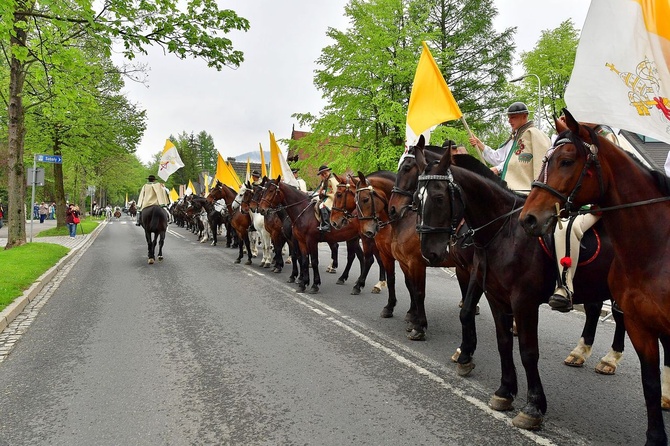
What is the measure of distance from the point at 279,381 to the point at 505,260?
258cm

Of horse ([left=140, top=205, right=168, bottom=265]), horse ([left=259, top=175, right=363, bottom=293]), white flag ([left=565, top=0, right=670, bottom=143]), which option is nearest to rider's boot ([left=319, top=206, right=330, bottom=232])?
horse ([left=259, top=175, right=363, bottom=293])

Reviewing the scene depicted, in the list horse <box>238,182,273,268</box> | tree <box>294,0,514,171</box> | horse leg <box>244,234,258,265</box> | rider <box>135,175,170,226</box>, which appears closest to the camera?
horse <box>238,182,273,268</box>

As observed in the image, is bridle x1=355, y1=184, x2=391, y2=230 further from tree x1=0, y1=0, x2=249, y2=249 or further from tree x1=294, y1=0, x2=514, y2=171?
tree x1=294, y1=0, x2=514, y2=171

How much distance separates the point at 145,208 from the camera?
583 inches

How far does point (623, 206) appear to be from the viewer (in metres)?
2.99

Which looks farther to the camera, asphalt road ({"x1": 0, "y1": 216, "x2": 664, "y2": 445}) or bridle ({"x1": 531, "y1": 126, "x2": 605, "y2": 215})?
asphalt road ({"x1": 0, "y1": 216, "x2": 664, "y2": 445})

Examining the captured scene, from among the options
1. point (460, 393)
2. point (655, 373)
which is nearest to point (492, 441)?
Answer: point (460, 393)

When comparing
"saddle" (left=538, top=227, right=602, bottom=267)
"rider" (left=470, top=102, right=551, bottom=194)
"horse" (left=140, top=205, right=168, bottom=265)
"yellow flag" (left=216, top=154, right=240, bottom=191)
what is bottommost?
"horse" (left=140, top=205, right=168, bottom=265)

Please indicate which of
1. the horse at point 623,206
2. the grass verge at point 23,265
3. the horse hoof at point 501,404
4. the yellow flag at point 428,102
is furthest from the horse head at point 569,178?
the grass verge at point 23,265

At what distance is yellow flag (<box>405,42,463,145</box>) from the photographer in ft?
19.8

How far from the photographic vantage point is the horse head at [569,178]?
3.01m

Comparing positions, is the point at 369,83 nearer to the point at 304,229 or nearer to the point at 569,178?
the point at 304,229

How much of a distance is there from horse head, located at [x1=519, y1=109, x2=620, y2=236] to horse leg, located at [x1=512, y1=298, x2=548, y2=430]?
1.02 meters

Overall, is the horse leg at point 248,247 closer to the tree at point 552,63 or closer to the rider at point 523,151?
the rider at point 523,151
